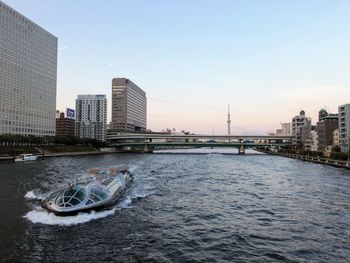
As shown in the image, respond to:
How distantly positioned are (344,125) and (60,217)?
538ft

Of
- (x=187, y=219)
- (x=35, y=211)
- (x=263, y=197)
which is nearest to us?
(x=187, y=219)

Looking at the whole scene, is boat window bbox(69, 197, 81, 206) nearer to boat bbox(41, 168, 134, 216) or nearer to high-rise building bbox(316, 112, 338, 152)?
boat bbox(41, 168, 134, 216)

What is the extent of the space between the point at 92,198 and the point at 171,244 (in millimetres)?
13749

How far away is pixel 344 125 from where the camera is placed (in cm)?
16312

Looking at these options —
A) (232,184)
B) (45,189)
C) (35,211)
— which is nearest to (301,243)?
(35,211)

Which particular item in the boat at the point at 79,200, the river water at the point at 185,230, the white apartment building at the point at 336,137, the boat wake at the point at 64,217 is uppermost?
the white apartment building at the point at 336,137

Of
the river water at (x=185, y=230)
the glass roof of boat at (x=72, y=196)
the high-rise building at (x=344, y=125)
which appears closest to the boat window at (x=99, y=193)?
the glass roof of boat at (x=72, y=196)

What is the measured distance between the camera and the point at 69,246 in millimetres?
23469

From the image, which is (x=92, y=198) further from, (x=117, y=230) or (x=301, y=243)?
(x=301, y=243)

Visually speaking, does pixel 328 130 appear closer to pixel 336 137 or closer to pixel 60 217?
pixel 336 137

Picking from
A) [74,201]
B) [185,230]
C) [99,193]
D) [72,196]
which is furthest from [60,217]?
[185,230]

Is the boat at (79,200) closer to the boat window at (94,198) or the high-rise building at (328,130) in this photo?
the boat window at (94,198)

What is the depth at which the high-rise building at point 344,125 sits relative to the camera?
522 feet

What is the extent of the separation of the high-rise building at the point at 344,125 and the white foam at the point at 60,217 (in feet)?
495
